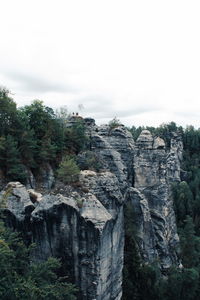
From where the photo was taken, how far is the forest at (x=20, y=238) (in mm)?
12992

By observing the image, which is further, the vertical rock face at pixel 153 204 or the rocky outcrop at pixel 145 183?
the vertical rock face at pixel 153 204

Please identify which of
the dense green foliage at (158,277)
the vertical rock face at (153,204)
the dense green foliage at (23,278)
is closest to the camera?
the dense green foliage at (23,278)

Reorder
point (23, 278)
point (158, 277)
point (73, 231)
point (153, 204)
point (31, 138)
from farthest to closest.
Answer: point (153, 204) → point (158, 277) → point (31, 138) → point (73, 231) → point (23, 278)

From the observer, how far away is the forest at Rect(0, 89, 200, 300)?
42.6 feet

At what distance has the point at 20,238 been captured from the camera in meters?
13.9

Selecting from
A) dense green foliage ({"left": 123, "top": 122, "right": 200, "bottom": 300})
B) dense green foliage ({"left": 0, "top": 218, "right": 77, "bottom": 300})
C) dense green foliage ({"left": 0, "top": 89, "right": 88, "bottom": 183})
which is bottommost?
dense green foliage ({"left": 123, "top": 122, "right": 200, "bottom": 300})

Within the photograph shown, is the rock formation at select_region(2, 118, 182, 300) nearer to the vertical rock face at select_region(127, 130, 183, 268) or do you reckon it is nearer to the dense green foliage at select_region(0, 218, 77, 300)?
the dense green foliage at select_region(0, 218, 77, 300)

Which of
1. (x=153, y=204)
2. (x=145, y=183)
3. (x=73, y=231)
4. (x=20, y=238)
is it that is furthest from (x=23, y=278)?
(x=145, y=183)

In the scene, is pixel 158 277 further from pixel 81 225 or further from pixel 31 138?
pixel 31 138

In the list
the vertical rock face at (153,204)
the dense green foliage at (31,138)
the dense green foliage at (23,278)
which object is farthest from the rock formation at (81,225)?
the vertical rock face at (153,204)

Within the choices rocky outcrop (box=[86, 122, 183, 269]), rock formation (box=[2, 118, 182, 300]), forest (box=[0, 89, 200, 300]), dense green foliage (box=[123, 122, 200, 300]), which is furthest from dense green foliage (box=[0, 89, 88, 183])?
dense green foliage (box=[123, 122, 200, 300])

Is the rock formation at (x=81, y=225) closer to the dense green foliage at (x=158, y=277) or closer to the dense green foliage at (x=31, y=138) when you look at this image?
the dense green foliage at (x=31, y=138)

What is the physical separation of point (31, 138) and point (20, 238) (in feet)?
27.8

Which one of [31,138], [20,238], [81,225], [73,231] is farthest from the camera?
[31,138]
